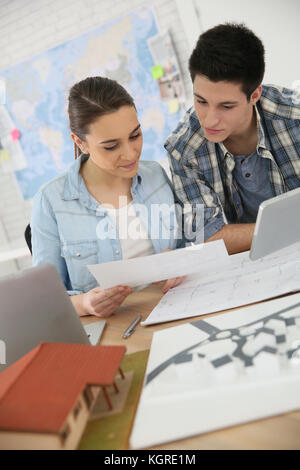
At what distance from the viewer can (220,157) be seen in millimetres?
1407

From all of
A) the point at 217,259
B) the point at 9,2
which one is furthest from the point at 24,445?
the point at 9,2

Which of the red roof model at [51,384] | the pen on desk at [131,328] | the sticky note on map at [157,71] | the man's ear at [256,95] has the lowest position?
the pen on desk at [131,328]

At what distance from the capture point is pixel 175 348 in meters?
0.65

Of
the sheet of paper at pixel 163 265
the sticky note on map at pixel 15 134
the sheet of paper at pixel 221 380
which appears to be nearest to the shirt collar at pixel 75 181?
the sheet of paper at pixel 163 265

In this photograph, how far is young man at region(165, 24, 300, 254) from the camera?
3.94 feet

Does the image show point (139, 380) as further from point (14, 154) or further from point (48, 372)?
point (14, 154)

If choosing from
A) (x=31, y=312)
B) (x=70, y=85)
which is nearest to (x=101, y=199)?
(x=31, y=312)

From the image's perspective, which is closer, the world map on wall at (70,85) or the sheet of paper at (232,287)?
the sheet of paper at (232,287)

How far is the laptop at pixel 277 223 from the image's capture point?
0.71m

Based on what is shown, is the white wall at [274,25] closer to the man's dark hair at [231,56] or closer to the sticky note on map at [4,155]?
the man's dark hair at [231,56]

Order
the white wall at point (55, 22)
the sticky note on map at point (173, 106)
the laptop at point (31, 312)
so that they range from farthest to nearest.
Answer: the sticky note on map at point (173, 106)
the white wall at point (55, 22)
the laptop at point (31, 312)

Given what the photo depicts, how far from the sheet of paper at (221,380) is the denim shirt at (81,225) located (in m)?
0.73

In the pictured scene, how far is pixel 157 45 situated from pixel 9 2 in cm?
135

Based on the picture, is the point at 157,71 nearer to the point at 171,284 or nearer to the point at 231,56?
the point at 231,56
